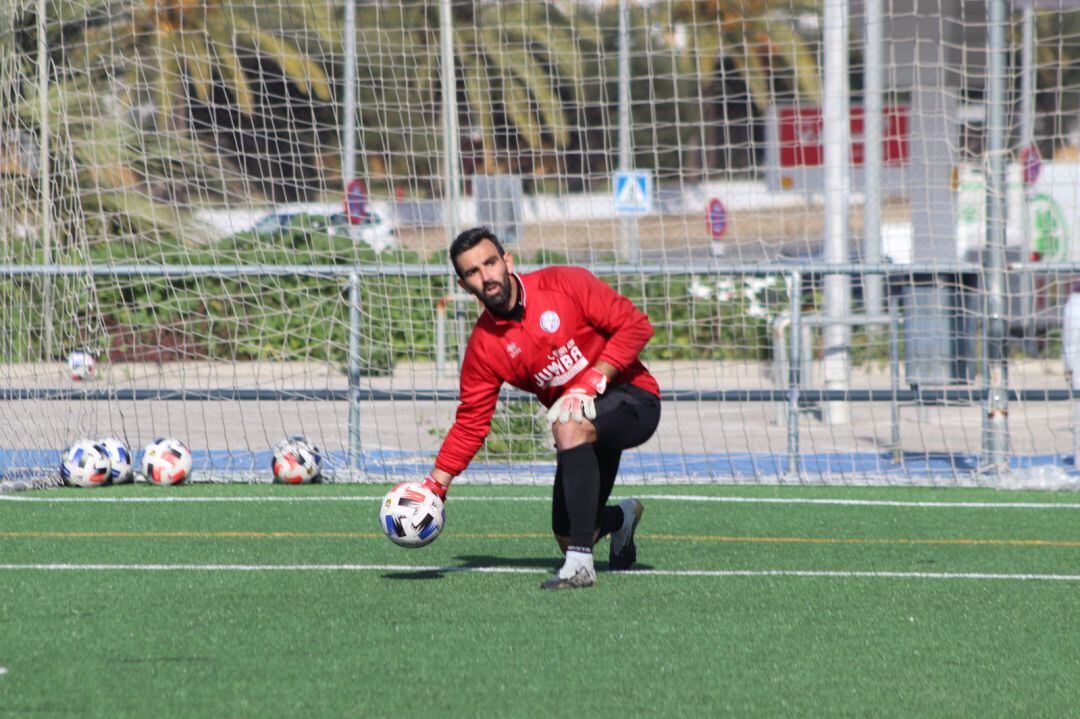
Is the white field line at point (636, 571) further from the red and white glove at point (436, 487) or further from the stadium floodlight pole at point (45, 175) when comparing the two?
the stadium floodlight pole at point (45, 175)

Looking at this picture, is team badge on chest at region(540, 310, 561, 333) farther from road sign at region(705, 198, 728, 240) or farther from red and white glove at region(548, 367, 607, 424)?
road sign at region(705, 198, 728, 240)

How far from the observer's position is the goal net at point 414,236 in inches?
419

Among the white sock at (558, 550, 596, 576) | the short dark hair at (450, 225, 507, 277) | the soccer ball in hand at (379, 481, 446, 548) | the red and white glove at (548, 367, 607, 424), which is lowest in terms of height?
the white sock at (558, 550, 596, 576)

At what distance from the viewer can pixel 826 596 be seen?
6.20 meters

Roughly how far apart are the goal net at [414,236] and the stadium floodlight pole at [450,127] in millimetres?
35

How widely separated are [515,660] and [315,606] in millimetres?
1236

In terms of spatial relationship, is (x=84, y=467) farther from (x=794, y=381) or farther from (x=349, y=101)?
(x=794, y=381)

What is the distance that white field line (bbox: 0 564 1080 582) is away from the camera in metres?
6.70

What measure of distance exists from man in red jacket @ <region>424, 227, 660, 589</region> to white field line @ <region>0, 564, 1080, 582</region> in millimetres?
496

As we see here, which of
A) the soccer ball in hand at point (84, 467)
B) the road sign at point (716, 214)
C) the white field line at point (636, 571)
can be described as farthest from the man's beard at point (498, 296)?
the road sign at point (716, 214)

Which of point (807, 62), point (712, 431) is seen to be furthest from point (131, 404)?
point (807, 62)

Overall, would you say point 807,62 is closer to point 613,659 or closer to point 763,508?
point 763,508

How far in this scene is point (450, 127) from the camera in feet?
38.3

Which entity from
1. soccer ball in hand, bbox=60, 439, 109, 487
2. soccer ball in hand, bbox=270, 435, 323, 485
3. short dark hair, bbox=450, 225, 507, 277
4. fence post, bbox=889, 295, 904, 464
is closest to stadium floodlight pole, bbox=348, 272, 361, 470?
soccer ball in hand, bbox=270, 435, 323, 485
